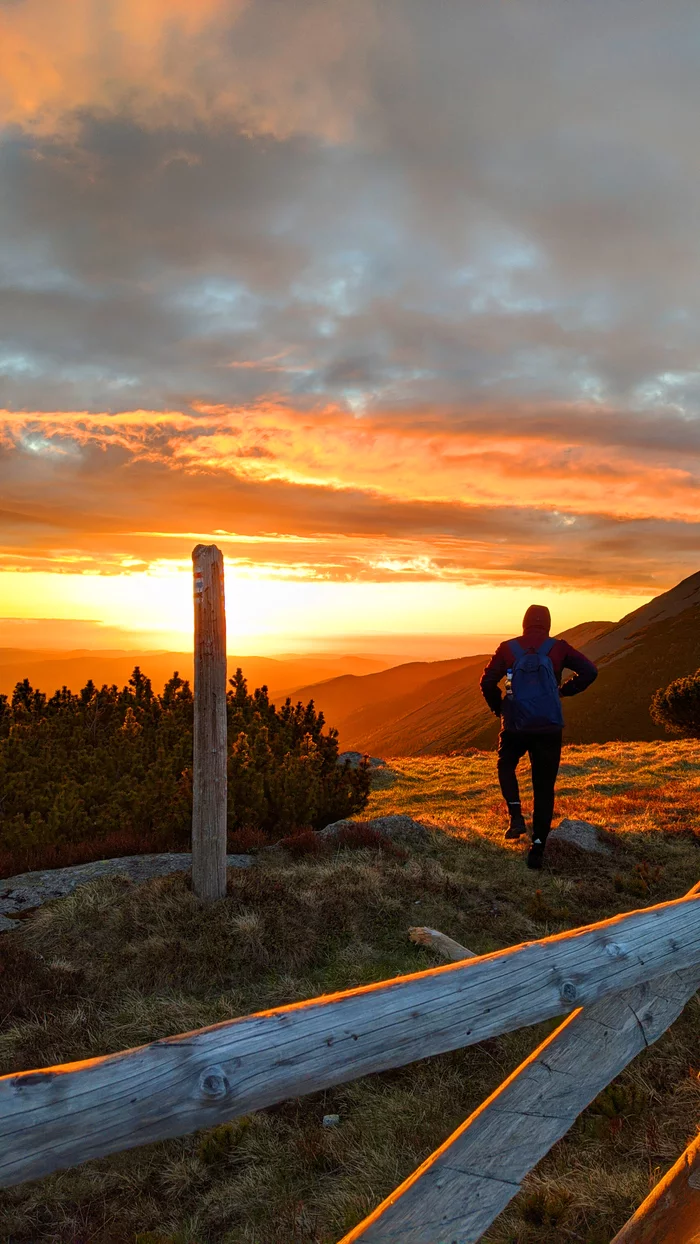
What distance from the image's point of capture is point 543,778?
974cm

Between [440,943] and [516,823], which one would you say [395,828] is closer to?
[516,823]

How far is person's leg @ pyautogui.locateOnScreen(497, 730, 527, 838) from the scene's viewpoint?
9945 millimetres

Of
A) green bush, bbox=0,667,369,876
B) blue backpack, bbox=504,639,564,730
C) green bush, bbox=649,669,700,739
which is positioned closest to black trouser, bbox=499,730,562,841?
blue backpack, bbox=504,639,564,730

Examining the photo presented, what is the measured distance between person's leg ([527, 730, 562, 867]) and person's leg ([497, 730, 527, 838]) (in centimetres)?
23

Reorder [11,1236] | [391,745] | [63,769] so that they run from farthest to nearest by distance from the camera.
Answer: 1. [391,745]
2. [63,769]
3. [11,1236]

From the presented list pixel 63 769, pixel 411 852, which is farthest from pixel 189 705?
pixel 411 852

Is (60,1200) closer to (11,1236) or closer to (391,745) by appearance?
(11,1236)

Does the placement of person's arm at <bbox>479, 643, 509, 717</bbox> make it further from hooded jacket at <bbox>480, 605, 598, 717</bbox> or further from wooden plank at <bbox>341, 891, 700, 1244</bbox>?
wooden plank at <bbox>341, 891, 700, 1244</bbox>

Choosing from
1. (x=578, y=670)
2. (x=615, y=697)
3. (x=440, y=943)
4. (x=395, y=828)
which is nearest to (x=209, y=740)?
(x=440, y=943)

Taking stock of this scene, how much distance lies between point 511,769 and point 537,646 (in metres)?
2.01

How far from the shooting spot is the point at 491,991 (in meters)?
3.39

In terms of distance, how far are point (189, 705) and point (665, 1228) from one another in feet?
40.5

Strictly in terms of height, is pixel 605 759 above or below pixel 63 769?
below

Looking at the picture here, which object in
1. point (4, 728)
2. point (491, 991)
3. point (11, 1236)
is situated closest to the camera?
point (491, 991)
